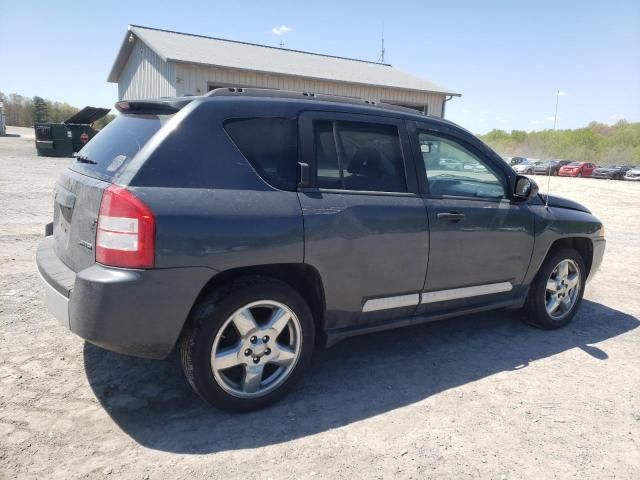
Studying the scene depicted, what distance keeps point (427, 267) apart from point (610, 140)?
59.3 meters

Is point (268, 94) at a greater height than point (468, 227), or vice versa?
point (268, 94)

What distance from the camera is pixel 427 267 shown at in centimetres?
338

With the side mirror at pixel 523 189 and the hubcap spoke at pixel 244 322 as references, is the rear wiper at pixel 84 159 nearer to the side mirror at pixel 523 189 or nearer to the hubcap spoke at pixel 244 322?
the hubcap spoke at pixel 244 322

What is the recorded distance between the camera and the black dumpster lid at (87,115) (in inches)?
876

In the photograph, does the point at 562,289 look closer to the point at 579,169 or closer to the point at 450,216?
the point at 450,216

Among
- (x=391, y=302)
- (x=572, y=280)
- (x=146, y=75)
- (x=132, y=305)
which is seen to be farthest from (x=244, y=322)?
(x=146, y=75)

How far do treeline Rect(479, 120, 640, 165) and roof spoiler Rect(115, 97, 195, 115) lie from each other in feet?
180

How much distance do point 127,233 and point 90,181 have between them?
0.59 m

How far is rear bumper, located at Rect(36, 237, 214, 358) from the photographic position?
7.75 ft

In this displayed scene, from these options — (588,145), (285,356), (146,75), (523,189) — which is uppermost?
(588,145)

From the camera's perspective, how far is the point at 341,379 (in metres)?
3.31

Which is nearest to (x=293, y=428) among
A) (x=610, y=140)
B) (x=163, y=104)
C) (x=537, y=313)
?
Result: (x=163, y=104)

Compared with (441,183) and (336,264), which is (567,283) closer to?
(441,183)

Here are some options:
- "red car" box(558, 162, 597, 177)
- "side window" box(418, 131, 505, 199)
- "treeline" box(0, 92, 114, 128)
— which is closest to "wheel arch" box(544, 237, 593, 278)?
"side window" box(418, 131, 505, 199)
